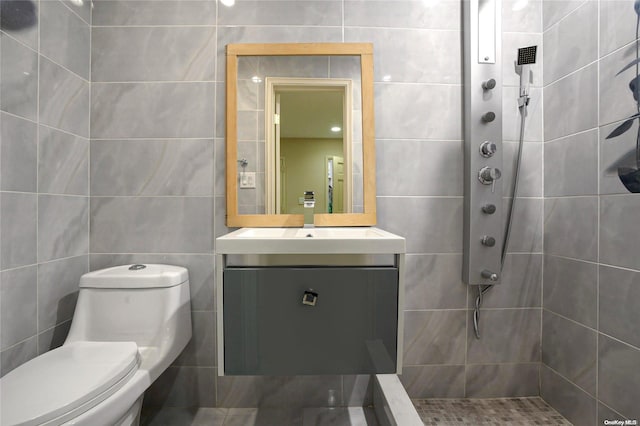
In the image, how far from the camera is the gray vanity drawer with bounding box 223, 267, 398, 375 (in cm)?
101

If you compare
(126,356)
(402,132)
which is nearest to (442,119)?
(402,132)

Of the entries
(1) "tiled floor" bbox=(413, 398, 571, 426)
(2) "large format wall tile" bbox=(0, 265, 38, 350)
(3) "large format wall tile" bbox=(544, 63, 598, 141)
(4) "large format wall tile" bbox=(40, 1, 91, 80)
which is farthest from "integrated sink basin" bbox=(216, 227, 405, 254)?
(4) "large format wall tile" bbox=(40, 1, 91, 80)

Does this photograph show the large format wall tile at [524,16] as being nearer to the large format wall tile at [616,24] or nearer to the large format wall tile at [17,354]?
the large format wall tile at [616,24]

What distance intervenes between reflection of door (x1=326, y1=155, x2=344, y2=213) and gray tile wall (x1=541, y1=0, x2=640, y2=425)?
3.25ft

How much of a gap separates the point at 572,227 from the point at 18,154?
222 cm

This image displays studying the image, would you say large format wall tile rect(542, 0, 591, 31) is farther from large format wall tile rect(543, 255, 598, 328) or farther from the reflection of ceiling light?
large format wall tile rect(543, 255, 598, 328)

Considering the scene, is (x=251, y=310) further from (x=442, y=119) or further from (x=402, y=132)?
(x=442, y=119)

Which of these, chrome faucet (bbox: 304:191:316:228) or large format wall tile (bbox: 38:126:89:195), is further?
chrome faucet (bbox: 304:191:316:228)

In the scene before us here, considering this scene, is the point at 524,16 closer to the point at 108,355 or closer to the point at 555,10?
the point at 555,10

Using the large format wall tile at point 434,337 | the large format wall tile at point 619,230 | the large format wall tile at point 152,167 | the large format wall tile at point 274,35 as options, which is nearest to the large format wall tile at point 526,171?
the large format wall tile at point 619,230

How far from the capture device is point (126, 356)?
100 cm

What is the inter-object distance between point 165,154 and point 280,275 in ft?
2.93

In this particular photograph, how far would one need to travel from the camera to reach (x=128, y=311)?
1269 millimetres

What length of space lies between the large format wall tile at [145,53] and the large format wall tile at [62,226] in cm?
60
